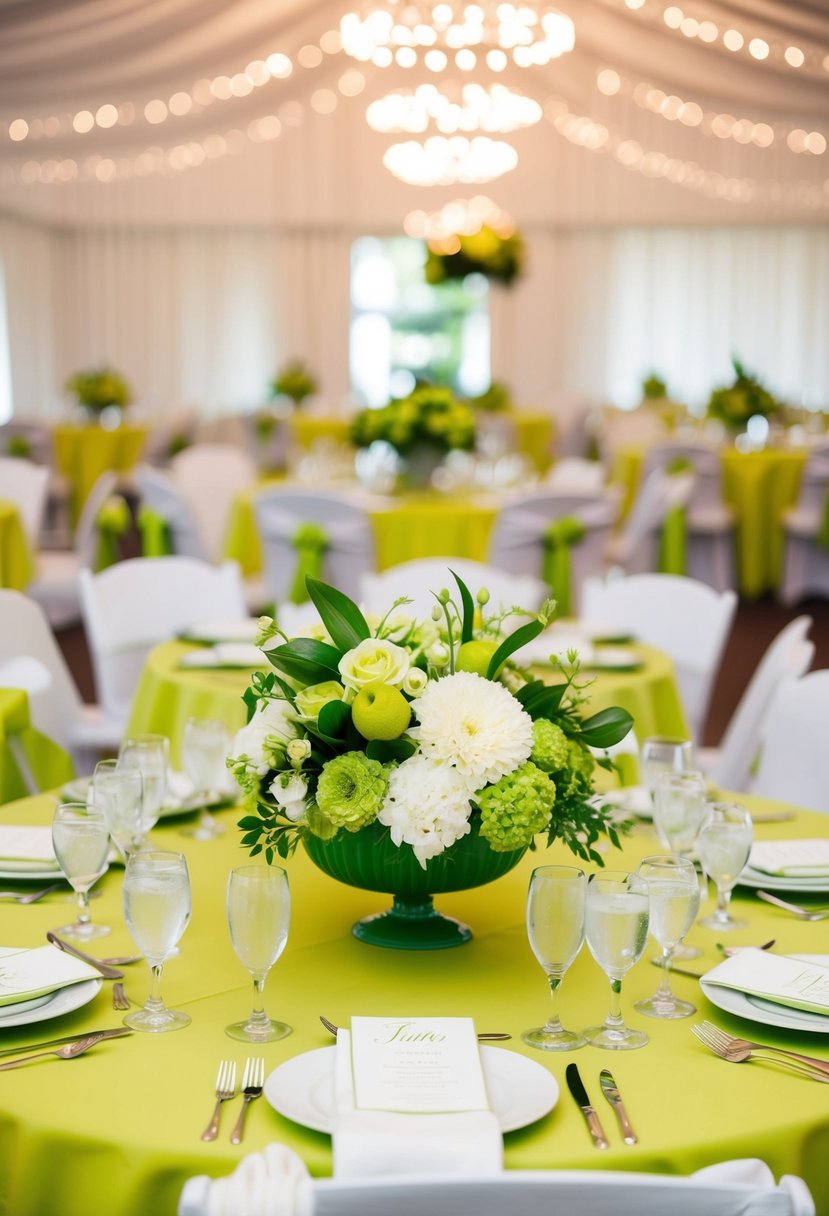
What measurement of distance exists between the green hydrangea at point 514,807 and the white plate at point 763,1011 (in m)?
0.29

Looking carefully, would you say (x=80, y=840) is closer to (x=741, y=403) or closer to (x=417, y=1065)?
(x=417, y=1065)

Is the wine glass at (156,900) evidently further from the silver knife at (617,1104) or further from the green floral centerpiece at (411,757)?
the silver knife at (617,1104)

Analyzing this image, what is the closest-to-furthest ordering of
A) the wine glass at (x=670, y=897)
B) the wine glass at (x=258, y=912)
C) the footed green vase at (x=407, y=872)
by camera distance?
the wine glass at (x=258, y=912)
the wine glass at (x=670, y=897)
the footed green vase at (x=407, y=872)

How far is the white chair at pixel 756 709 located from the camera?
3381mm

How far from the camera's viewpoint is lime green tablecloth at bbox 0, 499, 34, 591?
612cm

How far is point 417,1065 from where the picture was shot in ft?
5.06

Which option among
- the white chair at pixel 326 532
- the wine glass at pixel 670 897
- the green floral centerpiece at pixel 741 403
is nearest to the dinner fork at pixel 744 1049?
the wine glass at pixel 670 897

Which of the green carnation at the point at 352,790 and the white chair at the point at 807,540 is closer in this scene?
the green carnation at the point at 352,790

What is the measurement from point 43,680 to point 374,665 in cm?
167

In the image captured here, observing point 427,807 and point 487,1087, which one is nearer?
point 487,1087

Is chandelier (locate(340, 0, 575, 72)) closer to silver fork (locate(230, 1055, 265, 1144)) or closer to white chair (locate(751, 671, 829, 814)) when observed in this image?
white chair (locate(751, 671, 829, 814))

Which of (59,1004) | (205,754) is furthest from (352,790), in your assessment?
(205,754)

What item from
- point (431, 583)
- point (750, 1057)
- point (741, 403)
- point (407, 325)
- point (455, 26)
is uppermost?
point (455, 26)

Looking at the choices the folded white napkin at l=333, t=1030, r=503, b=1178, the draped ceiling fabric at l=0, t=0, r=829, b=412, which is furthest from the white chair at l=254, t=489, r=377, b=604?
the draped ceiling fabric at l=0, t=0, r=829, b=412
